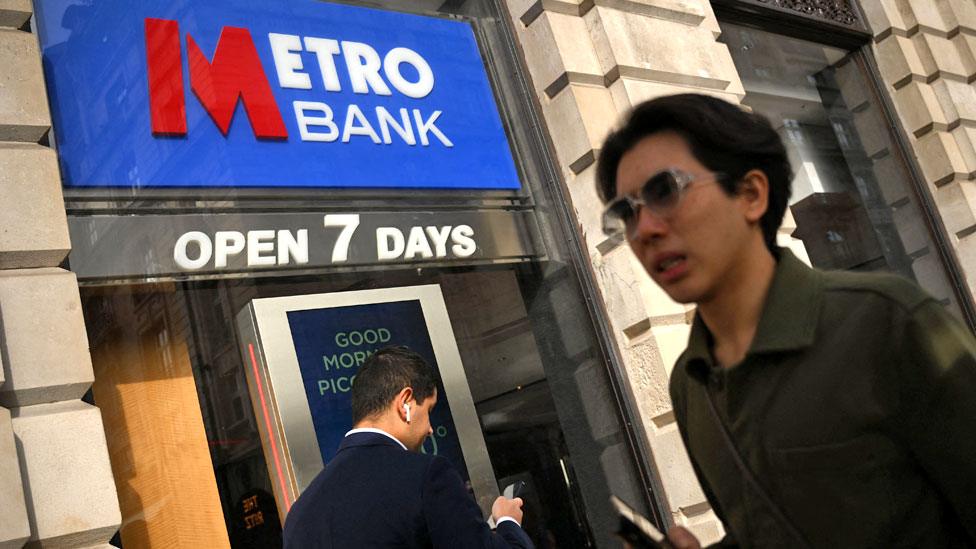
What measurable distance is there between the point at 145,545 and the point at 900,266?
6.49 meters

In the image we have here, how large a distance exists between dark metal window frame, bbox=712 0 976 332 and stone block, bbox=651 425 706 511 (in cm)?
367

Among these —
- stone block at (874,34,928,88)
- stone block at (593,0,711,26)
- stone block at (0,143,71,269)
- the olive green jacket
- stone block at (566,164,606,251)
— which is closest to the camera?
the olive green jacket

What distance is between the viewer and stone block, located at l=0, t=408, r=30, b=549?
3307 mm

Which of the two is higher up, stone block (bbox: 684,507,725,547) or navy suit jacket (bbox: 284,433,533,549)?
navy suit jacket (bbox: 284,433,533,549)

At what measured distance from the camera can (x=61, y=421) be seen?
3635mm

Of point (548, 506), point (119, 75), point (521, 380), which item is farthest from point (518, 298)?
point (119, 75)

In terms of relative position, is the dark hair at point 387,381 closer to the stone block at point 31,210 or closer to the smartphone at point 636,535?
the stone block at point 31,210

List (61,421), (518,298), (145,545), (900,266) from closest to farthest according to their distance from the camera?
(61,421)
(145,545)
(518,298)
(900,266)

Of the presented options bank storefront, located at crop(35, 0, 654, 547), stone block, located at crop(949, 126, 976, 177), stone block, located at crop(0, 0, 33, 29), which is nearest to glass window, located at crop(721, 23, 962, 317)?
stone block, located at crop(949, 126, 976, 177)

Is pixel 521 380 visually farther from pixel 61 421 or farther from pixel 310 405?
pixel 61 421

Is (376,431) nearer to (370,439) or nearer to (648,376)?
(370,439)

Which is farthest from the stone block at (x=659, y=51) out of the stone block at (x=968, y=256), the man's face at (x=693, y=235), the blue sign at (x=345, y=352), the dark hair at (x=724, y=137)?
the man's face at (x=693, y=235)

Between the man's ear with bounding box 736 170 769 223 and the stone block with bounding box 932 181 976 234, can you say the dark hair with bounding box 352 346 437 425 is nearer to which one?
the man's ear with bounding box 736 170 769 223

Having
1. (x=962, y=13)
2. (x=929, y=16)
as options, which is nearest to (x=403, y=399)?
(x=929, y=16)
